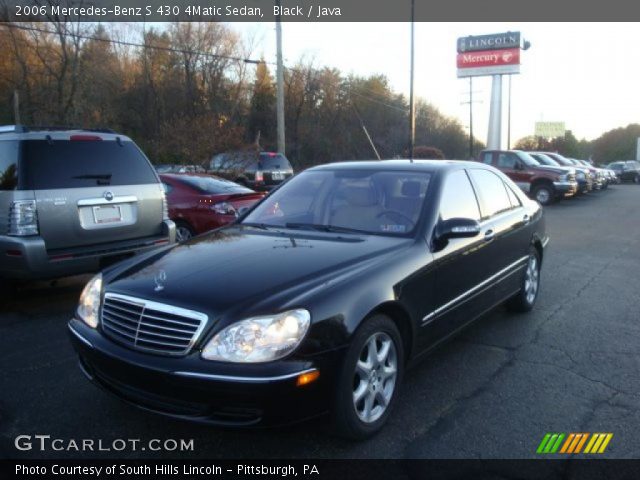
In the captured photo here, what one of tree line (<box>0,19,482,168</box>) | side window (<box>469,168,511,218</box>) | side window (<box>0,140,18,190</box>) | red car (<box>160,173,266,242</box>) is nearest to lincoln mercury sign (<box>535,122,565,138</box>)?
tree line (<box>0,19,482,168</box>)

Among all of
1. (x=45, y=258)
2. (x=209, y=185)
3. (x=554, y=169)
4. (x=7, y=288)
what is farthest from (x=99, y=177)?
(x=554, y=169)

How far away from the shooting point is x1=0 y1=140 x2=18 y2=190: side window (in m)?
5.13

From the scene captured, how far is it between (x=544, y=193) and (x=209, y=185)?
13.1 meters

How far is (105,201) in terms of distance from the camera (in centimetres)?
558

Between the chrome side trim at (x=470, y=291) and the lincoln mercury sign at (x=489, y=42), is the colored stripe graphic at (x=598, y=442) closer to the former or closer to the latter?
the chrome side trim at (x=470, y=291)

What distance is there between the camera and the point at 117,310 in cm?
308

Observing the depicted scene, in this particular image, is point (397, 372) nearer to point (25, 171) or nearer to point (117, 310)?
point (117, 310)

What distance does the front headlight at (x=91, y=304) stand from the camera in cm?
326

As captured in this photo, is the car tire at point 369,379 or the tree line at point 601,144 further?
the tree line at point 601,144

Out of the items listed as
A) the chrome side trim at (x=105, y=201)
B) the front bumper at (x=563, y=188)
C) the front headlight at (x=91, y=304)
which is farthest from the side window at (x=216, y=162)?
the front headlight at (x=91, y=304)

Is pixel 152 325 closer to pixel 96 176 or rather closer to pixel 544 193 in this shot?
pixel 96 176

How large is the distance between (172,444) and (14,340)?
8.06 feet

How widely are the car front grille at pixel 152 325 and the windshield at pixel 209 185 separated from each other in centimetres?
547

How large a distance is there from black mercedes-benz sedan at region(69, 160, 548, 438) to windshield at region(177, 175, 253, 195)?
4.03m
